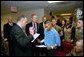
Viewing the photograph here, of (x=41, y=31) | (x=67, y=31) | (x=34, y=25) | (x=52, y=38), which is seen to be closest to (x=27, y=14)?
(x=34, y=25)

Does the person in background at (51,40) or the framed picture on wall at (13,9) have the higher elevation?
the framed picture on wall at (13,9)

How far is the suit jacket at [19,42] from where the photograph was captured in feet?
9.52

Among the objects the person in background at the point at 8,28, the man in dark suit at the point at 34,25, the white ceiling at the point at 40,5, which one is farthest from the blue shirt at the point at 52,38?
the person in background at the point at 8,28

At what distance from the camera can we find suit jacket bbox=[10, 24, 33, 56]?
290 cm

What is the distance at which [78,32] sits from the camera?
2.90m

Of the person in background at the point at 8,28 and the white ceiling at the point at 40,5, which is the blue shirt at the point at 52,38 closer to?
the white ceiling at the point at 40,5

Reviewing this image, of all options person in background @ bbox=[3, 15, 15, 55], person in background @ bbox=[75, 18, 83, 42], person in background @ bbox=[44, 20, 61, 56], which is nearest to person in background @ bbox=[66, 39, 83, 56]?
person in background @ bbox=[75, 18, 83, 42]

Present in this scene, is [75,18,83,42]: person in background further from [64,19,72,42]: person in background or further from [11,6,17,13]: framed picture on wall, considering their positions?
[11,6,17,13]: framed picture on wall

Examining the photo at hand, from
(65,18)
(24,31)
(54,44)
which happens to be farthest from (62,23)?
(24,31)

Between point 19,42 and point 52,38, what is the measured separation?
378mm

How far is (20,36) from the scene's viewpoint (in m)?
2.90

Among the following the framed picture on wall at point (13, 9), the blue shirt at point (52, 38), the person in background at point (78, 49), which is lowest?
the person in background at point (78, 49)

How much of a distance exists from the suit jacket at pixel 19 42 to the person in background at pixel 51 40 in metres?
0.19

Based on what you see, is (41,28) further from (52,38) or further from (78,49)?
(78,49)
